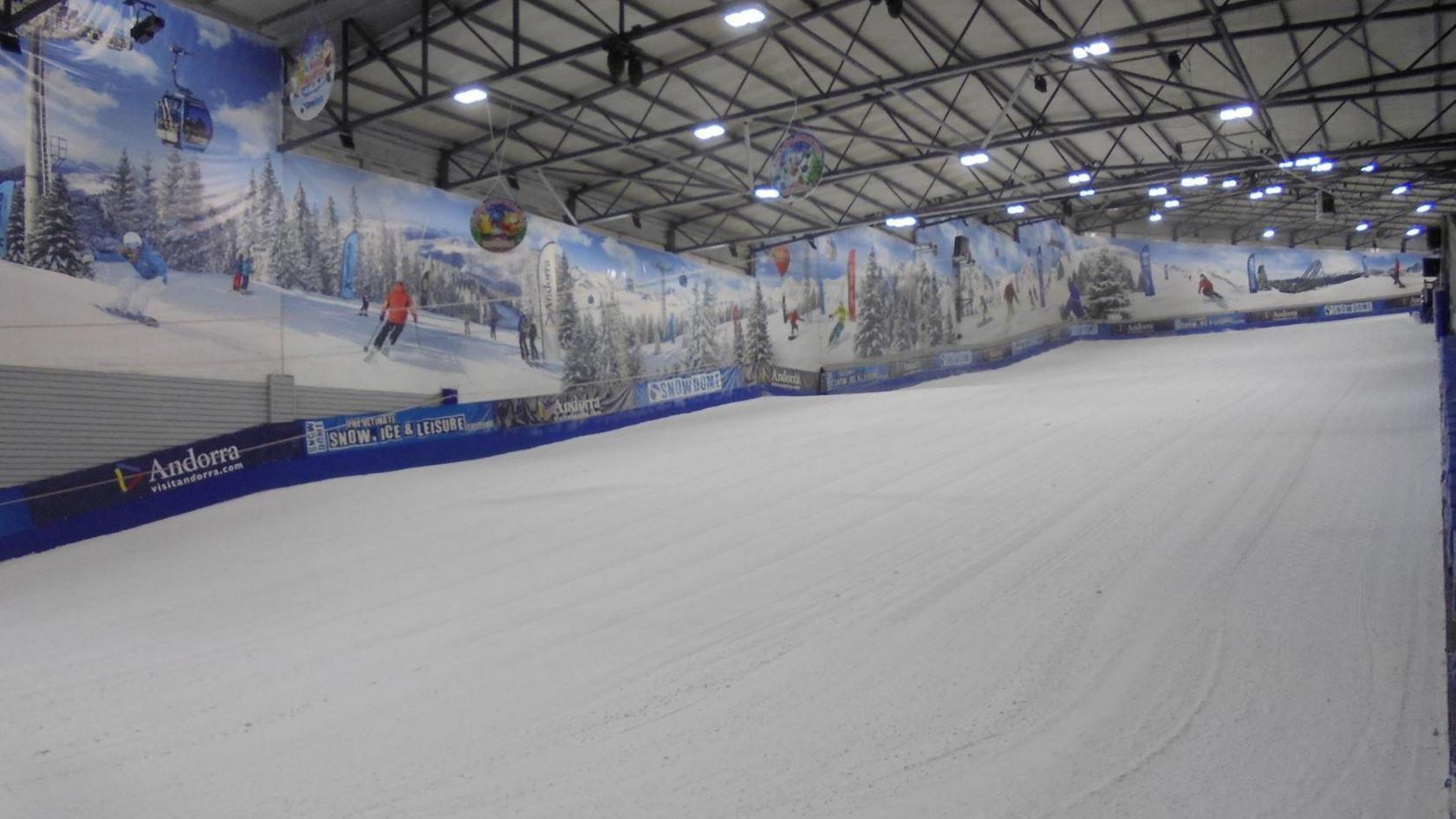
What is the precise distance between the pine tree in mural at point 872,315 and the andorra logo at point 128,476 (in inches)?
717

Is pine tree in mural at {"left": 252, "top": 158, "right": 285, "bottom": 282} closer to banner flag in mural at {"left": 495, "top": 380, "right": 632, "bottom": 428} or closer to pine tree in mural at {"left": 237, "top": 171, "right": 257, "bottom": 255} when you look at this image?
pine tree in mural at {"left": 237, "top": 171, "right": 257, "bottom": 255}

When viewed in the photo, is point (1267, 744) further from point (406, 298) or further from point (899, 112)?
point (899, 112)

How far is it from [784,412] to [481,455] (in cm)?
541

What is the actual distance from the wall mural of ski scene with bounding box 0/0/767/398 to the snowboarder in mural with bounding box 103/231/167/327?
19 millimetres

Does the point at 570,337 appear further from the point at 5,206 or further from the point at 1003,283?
the point at 1003,283

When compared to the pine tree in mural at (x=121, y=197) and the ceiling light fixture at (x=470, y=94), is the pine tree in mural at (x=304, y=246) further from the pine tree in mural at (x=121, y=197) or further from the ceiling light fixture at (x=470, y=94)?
the ceiling light fixture at (x=470, y=94)

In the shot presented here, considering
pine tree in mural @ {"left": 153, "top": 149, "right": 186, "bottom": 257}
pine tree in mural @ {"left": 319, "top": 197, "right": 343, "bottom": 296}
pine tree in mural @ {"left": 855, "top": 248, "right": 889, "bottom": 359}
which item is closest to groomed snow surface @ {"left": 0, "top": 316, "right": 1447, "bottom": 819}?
pine tree in mural @ {"left": 153, "top": 149, "right": 186, "bottom": 257}

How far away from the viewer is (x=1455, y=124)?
17.2 meters

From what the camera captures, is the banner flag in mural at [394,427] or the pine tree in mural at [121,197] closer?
the pine tree in mural at [121,197]

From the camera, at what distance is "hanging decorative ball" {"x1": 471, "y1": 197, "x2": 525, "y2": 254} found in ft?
38.6

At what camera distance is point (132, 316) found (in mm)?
10516

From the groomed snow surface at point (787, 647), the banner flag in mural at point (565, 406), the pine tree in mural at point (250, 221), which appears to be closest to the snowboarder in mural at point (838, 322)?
the banner flag in mural at point (565, 406)

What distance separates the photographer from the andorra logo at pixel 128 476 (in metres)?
9.30

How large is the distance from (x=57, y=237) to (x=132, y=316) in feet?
3.65
